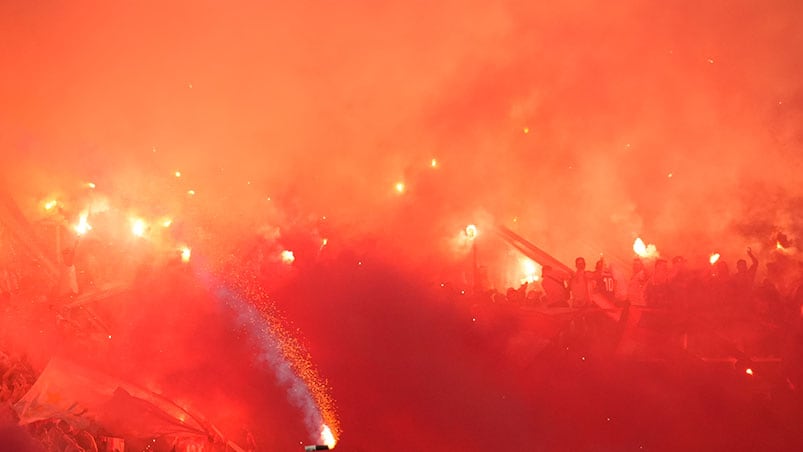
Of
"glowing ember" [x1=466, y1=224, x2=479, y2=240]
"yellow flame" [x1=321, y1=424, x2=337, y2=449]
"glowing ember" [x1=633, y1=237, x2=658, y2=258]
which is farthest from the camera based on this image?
"glowing ember" [x1=466, y1=224, x2=479, y2=240]

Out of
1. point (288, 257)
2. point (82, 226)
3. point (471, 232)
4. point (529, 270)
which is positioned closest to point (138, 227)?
point (82, 226)

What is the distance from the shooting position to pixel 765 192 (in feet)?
28.0

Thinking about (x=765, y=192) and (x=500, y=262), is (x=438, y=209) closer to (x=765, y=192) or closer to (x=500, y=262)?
(x=500, y=262)

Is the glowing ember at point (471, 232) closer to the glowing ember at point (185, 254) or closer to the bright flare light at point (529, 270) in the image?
the bright flare light at point (529, 270)

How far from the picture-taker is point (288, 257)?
8227 mm

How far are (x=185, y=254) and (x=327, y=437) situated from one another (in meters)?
3.80

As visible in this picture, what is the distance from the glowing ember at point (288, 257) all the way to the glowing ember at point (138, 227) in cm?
203

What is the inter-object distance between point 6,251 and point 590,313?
20.0ft

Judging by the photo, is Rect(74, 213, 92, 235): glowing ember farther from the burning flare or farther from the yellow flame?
the yellow flame

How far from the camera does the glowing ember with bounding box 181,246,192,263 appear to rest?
743 centimetres

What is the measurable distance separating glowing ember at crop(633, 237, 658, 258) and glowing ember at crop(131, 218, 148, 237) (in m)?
7.55

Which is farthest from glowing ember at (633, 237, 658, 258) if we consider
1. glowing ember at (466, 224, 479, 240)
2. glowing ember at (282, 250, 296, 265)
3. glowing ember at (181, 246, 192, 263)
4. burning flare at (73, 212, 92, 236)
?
burning flare at (73, 212, 92, 236)

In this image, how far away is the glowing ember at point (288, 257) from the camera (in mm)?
8129

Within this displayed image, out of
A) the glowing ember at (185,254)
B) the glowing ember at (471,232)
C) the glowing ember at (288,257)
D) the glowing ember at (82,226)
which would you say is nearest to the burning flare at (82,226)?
the glowing ember at (82,226)
